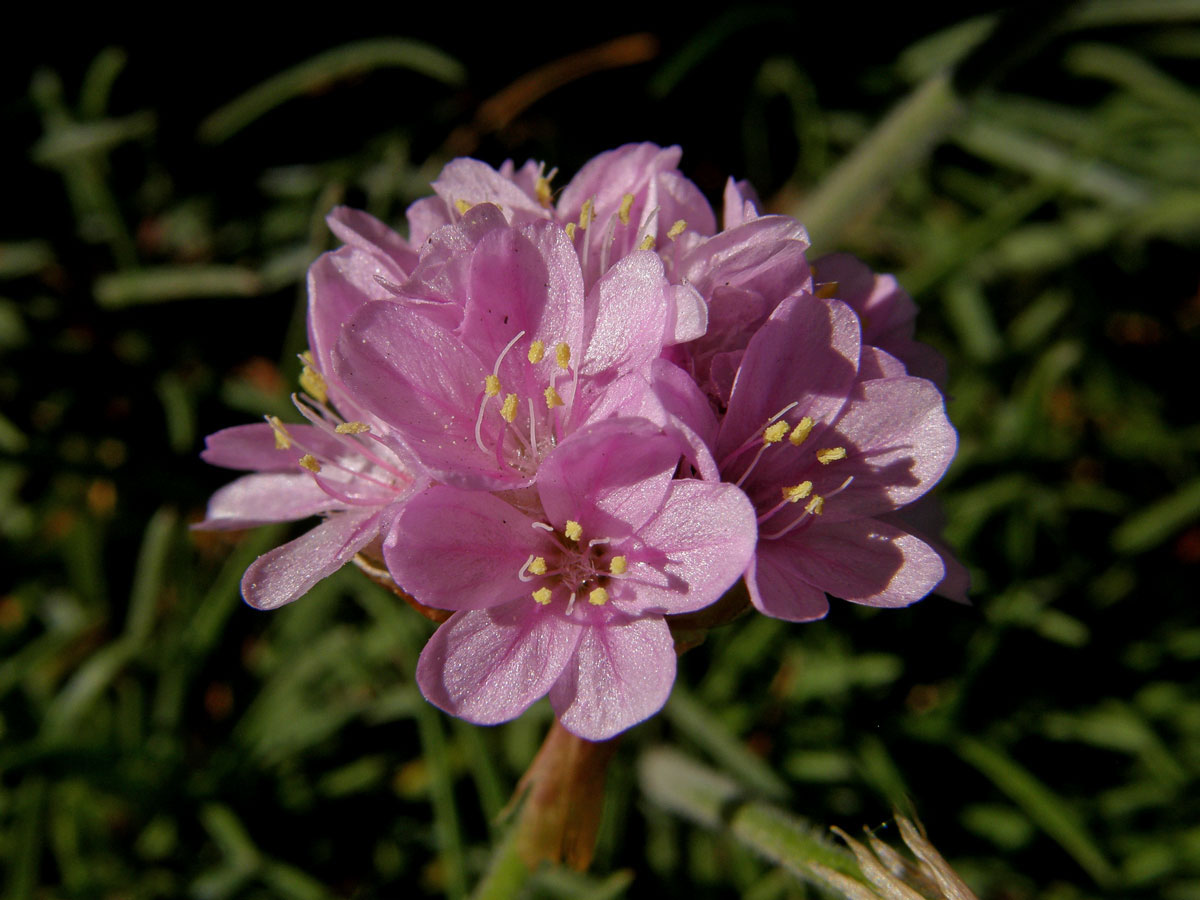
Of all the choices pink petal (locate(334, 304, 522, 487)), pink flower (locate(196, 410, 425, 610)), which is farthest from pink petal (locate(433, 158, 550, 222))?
pink flower (locate(196, 410, 425, 610))

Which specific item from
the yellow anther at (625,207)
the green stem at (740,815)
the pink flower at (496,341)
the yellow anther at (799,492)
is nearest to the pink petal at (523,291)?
the pink flower at (496,341)

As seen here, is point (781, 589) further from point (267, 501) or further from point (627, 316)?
point (267, 501)

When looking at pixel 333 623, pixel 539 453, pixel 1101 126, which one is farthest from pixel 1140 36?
pixel 333 623

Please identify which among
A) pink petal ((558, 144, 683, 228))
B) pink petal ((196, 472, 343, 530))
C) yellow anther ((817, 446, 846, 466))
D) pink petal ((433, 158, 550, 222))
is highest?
pink petal ((433, 158, 550, 222))

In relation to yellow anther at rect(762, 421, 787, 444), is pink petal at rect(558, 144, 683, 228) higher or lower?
higher

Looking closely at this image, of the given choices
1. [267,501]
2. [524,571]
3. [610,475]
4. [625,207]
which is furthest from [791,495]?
[267,501]

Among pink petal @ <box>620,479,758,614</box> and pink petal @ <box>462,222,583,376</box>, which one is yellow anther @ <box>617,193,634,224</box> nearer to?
pink petal @ <box>462,222,583,376</box>
